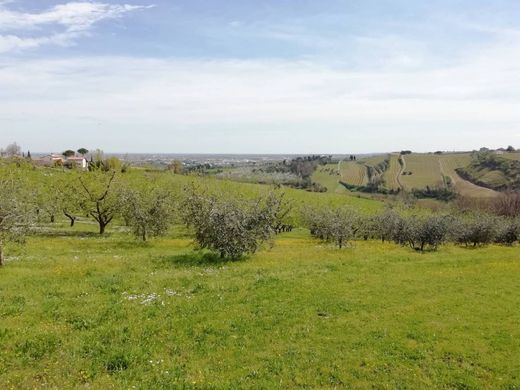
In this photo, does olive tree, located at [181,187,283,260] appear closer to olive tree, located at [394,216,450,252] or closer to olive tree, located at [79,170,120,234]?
olive tree, located at [394,216,450,252]

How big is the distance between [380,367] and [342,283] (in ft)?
33.5

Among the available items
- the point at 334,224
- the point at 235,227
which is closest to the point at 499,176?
the point at 334,224

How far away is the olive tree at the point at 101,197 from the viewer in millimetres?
58312

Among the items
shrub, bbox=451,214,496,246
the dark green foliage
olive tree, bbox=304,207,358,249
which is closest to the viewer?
olive tree, bbox=304,207,358,249

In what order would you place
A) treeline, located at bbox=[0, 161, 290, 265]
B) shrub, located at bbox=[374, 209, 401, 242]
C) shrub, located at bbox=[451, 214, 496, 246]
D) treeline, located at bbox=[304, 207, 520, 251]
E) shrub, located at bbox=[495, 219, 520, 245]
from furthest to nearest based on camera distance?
1. shrub, located at bbox=[495, 219, 520, 245]
2. shrub, located at bbox=[374, 209, 401, 242]
3. shrub, located at bbox=[451, 214, 496, 246]
4. treeline, located at bbox=[304, 207, 520, 251]
5. treeline, located at bbox=[0, 161, 290, 265]

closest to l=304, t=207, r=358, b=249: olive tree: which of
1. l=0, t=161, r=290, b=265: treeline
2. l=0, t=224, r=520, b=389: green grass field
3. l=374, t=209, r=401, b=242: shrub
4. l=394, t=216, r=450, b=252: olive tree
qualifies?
l=374, t=209, r=401, b=242: shrub

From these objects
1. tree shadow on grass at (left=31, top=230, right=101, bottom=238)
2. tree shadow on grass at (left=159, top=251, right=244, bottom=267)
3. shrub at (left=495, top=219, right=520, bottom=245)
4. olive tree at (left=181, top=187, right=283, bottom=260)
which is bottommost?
shrub at (left=495, top=219, right=520, bottom=245)

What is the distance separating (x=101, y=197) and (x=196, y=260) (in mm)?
32676

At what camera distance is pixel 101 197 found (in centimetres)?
5934

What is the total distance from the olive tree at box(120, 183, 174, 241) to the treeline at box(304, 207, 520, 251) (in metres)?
19.8

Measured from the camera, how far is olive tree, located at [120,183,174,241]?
4678cm

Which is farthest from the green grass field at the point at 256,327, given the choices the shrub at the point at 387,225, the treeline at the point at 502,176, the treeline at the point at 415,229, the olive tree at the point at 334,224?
the treeline at the point at 502,176

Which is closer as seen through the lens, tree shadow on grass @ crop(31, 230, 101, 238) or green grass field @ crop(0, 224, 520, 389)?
green grass field @ crop(0, 224, 520, 389)

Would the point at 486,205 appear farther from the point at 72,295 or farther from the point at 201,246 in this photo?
the point at 72,295
